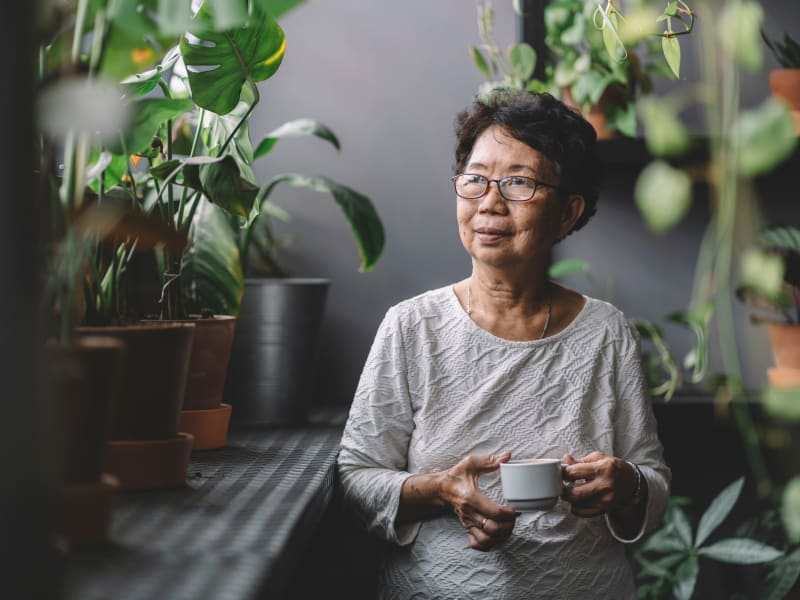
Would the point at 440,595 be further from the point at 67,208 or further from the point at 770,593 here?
the point at 67,208

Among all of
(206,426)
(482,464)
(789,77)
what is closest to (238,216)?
(206,426)

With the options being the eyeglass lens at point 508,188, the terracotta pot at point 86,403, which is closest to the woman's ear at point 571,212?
the eyeglass lens at point 508,188

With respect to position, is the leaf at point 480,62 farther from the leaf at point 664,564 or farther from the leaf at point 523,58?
the leaf at point 664,564

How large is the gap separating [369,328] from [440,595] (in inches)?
32.3

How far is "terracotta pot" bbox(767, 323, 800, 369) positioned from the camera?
1.74 meters

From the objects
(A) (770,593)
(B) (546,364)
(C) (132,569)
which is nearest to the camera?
(C) (132,569)

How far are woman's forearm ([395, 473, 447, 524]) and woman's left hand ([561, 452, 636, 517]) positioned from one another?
0.19 meters

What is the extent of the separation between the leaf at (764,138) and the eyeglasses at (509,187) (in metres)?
1.07

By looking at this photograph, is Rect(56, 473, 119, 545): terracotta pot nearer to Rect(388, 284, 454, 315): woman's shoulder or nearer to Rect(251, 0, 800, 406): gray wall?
Rect(388, 284, 454, 315): woman's shoulder

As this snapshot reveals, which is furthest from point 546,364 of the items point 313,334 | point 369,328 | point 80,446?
point 80,446

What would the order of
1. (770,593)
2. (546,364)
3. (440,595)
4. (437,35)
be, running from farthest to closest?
1. (437,35)
2. (770,593)
3. (546,364)
4. (440,595)

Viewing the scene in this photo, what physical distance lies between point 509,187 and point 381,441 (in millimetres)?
483

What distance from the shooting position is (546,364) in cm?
152

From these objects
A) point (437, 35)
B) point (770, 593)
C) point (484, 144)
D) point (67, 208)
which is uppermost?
point (437, 35)
